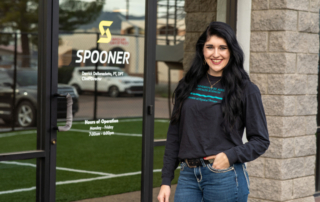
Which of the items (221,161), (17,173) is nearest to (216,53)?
(221,161)

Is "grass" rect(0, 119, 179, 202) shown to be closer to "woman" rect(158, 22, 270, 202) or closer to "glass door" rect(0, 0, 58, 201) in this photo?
"glass door" rect(0, 0, 58, 201)

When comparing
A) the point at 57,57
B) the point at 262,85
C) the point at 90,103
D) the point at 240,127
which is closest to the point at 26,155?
the point at 57,57

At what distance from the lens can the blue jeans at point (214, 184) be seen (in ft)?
7.65

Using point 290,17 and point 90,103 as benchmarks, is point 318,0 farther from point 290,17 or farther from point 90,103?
point 90,103

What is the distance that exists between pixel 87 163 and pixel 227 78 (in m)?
6.10

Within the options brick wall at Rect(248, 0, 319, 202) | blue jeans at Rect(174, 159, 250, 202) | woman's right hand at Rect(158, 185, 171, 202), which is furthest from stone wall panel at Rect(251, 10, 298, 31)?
woman's right hand at Rect(158, 185, 171, 202)

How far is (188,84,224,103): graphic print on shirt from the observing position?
242cm

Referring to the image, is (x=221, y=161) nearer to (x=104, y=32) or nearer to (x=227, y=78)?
(x=227, y=78)

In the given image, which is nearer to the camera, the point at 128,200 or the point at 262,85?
the point at 262,85

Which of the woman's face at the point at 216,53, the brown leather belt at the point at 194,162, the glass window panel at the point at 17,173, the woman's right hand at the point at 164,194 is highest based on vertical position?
the woman's face at the point at 216,53

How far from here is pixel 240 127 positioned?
2436 mm

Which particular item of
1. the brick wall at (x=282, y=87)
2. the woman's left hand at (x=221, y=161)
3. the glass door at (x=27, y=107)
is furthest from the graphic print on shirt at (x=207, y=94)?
the brick wall at (x=282, y=87)

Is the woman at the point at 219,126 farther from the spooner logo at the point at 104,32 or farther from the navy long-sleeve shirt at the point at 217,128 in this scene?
the spooner logo at the point at 104,32

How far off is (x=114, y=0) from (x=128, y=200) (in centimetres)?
1826
